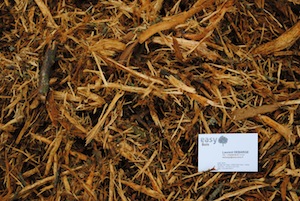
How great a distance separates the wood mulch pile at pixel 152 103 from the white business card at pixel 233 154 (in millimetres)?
19

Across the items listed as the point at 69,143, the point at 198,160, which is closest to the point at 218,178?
the point at 198,160

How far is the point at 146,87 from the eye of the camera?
1.20 metres

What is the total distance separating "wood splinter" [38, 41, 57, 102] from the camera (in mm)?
1232

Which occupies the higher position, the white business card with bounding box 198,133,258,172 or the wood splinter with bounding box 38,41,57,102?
the wood splinter with bounding box 38,41,57,102

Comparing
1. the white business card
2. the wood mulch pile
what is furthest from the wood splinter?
the white business card

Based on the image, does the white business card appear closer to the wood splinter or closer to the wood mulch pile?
the wood mulch pile

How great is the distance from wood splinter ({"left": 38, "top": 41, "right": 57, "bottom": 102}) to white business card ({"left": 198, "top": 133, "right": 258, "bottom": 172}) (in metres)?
0.42

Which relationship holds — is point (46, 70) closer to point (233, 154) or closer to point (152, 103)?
point (152, 103)

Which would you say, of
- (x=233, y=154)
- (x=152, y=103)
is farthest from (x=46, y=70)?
(x=233, y=154)

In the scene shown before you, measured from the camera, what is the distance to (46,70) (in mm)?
1259

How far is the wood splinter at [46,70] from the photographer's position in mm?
1232

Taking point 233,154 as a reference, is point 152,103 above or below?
above

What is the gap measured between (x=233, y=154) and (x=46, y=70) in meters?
0.53

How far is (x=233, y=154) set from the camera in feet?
3.87
